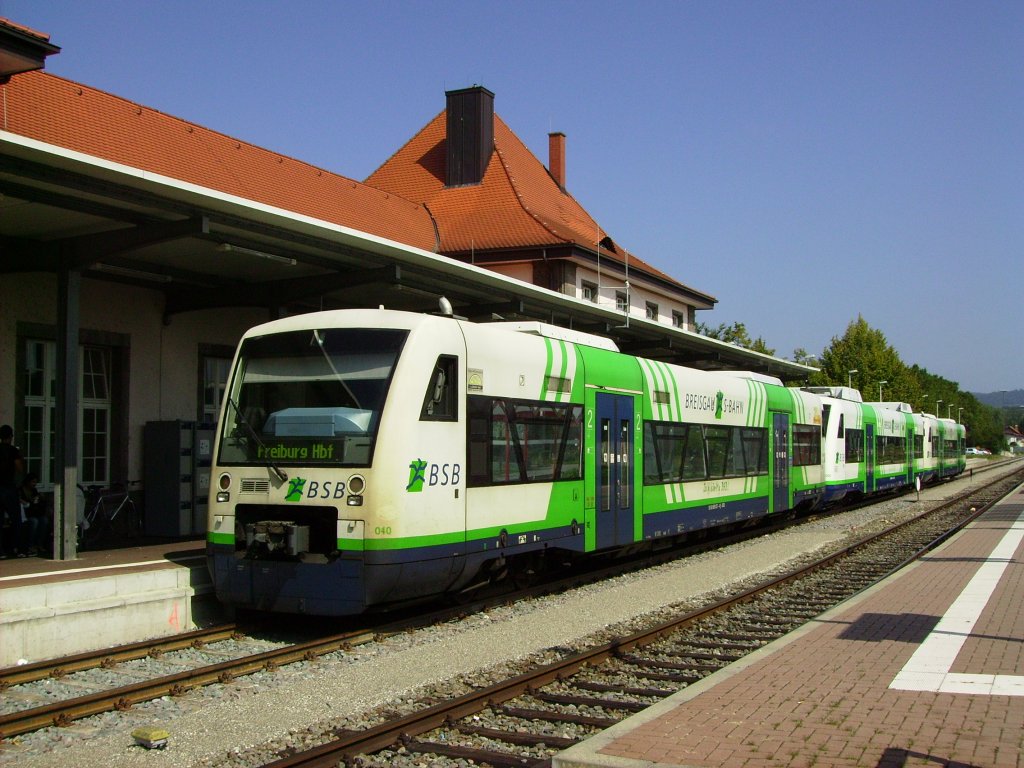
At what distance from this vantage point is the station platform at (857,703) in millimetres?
5395

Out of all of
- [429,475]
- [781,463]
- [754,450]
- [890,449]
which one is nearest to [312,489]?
[429,475]

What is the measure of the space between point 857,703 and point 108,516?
11.2m

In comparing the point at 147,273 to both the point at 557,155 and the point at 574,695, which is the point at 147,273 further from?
the point at 557,155

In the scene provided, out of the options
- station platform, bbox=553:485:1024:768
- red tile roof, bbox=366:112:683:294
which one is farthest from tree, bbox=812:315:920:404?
station platform, bbox=553:485:1024:768

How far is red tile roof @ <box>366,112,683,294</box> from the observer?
3056 centimetres

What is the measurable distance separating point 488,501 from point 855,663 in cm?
406

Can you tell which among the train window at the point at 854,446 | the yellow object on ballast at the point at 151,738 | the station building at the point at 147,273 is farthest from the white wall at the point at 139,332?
the train window at the point at 854,446

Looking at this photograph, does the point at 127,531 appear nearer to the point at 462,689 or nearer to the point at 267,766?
the point at 462,689

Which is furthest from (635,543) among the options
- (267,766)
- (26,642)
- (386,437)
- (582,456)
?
(267,766)

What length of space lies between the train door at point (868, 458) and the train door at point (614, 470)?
18.0 metres

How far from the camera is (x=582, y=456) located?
12656 mm

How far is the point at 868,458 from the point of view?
3042 cm

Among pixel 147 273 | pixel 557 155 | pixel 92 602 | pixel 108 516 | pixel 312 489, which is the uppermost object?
pixel 557 155

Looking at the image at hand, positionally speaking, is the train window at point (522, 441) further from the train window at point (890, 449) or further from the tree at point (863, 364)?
the tree at point (863, 364)
